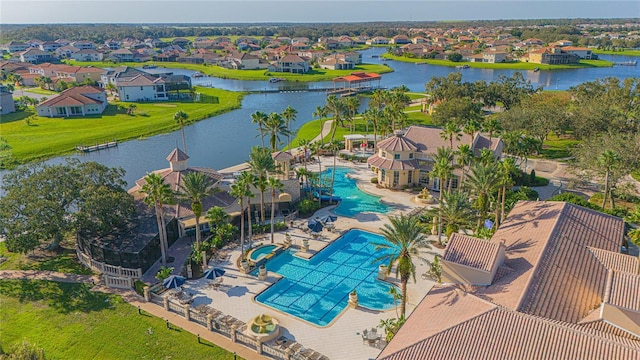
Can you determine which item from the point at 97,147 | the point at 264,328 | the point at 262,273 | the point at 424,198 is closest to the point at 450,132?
the point at 424,198

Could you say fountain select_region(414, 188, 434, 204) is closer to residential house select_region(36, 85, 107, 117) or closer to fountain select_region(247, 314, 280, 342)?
fountain select_region(247, 314, 280, 342)

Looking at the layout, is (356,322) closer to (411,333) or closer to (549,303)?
(411,333)

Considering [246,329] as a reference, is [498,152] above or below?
above

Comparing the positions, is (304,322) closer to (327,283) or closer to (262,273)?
(327,283)

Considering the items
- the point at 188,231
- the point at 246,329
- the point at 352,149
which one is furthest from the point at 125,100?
the point at 246,329

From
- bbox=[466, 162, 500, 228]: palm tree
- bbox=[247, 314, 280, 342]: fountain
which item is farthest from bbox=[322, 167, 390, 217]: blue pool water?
bbox=[247, 314, 280, 342]: fountain

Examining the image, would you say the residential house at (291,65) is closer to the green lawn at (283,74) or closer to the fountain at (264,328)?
the green lawn at (283,74)

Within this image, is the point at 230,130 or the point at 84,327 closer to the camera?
the point at 84,327
